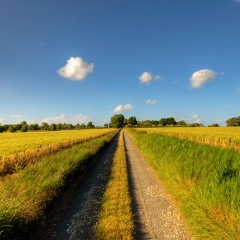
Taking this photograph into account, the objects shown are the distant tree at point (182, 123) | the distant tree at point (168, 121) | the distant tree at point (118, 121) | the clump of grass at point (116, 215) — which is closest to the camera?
the clump of grass at point (116, 215)

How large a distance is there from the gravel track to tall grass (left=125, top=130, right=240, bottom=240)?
0.31m

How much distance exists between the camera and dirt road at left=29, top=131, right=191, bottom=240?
4.80m

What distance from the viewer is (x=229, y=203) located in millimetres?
4227

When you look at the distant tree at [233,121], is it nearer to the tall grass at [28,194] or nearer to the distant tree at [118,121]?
the distant tree at [118,121]

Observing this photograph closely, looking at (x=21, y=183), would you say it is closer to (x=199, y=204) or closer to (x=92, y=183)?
(x=92, y=183)

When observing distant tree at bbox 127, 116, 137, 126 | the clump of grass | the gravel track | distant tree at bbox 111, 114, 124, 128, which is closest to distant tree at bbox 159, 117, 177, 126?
distant tree at bbox 127, 116, 137, 126

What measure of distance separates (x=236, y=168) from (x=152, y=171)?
6402 millimetres

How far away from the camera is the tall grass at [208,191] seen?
4141 millimetres

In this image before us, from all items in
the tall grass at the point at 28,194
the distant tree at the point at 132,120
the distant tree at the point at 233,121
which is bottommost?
the tall grass at the point at 28,194

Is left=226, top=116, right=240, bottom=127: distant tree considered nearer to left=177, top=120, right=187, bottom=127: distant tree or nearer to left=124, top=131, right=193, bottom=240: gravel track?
left=177, top=120, right=187, bottom=127: distant tree

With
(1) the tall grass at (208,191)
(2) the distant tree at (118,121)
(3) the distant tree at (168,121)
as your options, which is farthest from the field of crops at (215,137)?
(3) the distant tree at (168,121)

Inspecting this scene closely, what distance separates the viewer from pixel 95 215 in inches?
226

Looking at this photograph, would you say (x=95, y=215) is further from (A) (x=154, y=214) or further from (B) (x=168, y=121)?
(B) (x=168, y=121)

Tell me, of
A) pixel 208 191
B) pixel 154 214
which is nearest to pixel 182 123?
pixel 154 214
